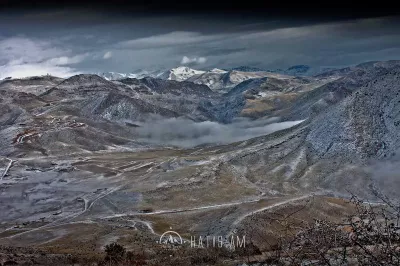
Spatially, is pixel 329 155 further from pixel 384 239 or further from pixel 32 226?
pixel 384 239

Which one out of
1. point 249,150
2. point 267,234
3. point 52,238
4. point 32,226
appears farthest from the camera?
point 249,150

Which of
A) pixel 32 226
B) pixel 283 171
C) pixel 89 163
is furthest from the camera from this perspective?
pixel 89 163

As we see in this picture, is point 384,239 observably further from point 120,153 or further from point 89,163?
point 120,153

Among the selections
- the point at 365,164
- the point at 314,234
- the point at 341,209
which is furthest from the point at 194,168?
the point at 314,234

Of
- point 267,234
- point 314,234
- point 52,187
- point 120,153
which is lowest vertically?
point 120,153

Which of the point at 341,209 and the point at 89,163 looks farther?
the point at 89,163

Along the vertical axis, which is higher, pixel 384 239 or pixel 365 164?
pixel 384 239

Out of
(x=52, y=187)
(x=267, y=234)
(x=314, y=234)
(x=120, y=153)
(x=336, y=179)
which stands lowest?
(x=120, y=153)

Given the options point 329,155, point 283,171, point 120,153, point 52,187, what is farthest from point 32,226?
point 120,153

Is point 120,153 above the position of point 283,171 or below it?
below

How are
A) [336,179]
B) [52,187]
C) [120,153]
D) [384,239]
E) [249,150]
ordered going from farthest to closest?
[120,153]
[249,150]
[52,187]
[336,179]
[384,239]
